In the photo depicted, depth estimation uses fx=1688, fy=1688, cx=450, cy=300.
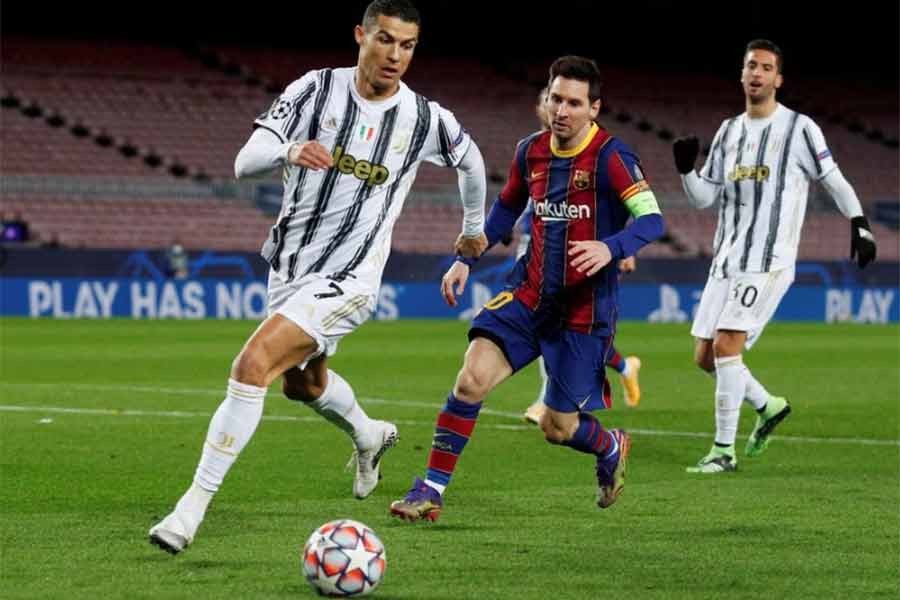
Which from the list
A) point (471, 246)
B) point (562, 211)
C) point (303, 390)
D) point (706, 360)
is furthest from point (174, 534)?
point (706, 360)

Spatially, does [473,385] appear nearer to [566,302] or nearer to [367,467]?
[566,302]

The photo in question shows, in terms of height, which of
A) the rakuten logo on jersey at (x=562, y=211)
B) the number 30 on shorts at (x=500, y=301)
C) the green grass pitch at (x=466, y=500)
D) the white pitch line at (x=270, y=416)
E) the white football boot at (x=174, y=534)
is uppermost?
the rakuten logo on jersey at (x=562, y=211)

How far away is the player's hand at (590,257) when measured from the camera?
21.9 feet

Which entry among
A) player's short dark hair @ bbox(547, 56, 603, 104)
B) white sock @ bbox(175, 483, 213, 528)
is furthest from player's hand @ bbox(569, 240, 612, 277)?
white sock @ bbox(175, 483, 213, 528)

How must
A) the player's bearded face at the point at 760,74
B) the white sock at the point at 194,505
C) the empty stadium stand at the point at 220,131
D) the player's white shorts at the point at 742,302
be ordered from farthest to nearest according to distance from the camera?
the empty stadium stand at the point at 220,131 → the player's white shorts at the point at 742,302 → the player's bearded face at the point at 760,74 → the white sock at the point at 194,505

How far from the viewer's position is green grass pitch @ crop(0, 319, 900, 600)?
18.2 ft

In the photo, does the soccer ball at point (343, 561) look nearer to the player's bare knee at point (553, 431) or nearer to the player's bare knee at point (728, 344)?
the player's bare knee at point (553, 431)

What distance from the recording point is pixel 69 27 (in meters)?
36.7

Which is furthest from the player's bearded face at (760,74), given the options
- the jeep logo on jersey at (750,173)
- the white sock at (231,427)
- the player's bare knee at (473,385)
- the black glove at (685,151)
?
the white sock at (231,427)

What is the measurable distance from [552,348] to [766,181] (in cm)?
275

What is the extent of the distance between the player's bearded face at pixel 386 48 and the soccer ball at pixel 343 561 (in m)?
2.09

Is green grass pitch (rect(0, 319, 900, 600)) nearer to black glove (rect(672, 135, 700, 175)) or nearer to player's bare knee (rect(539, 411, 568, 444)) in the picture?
player's bare knee (rect(539, 411, 568, 444))

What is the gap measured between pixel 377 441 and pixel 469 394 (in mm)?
739

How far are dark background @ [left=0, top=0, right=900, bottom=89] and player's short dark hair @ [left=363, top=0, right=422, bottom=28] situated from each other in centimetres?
3045
